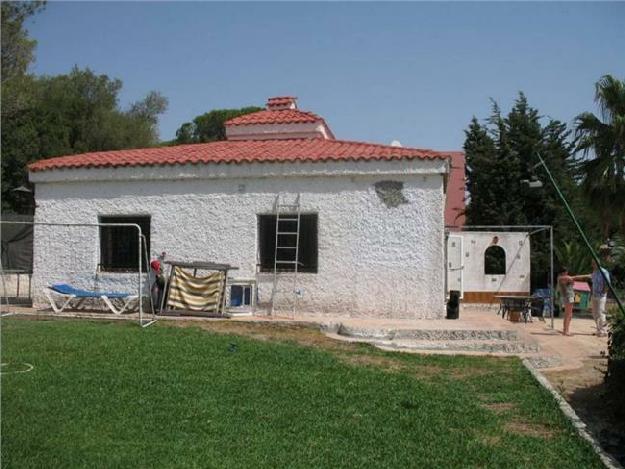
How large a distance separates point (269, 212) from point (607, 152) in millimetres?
9843

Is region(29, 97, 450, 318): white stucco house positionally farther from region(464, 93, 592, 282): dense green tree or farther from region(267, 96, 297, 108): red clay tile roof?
region(464, 93, 592, 282): dense green tree

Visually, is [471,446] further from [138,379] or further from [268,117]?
[268,117]

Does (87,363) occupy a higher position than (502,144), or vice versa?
(502,144)

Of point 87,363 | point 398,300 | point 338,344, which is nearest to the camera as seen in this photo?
point 87,363

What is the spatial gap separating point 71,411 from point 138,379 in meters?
1.45

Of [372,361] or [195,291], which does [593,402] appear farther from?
[195,291]

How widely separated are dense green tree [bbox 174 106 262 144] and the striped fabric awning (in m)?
40.2

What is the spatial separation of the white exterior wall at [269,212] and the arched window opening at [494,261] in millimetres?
11134

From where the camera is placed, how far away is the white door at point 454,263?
69.4 ft

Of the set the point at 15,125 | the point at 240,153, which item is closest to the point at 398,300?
the point at 240,153

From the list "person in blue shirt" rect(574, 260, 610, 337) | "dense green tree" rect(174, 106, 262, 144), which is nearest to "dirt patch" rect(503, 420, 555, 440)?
"person in blue shirt" rect(574, 260, 610, 337)

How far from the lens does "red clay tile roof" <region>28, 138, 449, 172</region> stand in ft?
48.5

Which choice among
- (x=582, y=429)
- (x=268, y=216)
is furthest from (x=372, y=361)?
(x=268, y=216)

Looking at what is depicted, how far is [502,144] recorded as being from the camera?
94.3 ft
